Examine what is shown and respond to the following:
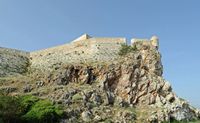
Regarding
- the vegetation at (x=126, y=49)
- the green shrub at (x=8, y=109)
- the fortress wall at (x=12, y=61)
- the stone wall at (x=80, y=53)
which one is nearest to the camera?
the green shrub at (x=8, y=109)

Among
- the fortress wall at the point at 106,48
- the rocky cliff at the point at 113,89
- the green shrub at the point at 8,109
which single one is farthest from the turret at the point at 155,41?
the green shrub at the point at 8,109

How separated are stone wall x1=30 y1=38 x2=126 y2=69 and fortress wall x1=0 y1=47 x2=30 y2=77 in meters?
1.28

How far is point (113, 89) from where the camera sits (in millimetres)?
45719

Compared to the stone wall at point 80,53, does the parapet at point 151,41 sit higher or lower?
higher

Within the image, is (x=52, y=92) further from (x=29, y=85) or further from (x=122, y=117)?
(x=122, y=117)

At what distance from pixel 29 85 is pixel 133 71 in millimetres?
12792

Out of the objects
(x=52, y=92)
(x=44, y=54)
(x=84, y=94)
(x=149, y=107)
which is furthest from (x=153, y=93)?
(x=44, y=54)

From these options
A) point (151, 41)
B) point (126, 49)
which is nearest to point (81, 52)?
point (126, 49)

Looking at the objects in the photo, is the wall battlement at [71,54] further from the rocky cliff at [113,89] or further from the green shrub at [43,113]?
the green shrub at [43,113]

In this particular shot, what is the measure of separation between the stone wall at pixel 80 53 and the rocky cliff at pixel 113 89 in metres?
1.97

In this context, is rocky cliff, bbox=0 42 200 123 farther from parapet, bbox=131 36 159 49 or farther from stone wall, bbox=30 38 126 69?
stone wall, bbox=30 38 126 69

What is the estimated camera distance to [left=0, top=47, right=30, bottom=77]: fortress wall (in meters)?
48.5

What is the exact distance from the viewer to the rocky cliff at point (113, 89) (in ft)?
130

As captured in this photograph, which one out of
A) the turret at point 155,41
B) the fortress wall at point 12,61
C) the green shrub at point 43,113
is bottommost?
the green shrub at point 43,113
